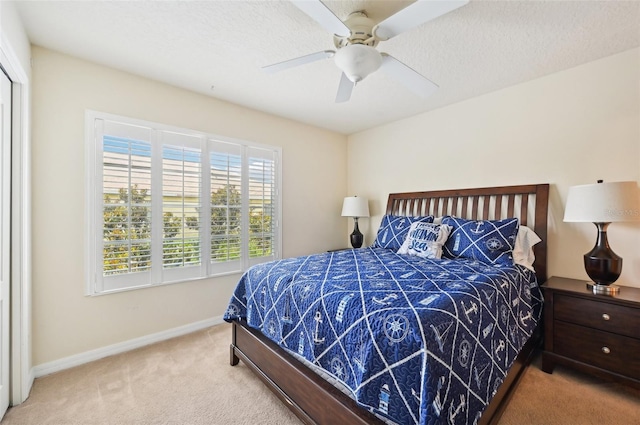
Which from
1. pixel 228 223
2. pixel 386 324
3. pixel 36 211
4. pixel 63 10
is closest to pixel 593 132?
pixel 386 324

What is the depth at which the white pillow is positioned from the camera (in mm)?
2385

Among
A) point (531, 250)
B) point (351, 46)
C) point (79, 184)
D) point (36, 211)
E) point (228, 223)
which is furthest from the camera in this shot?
point (228, 223)

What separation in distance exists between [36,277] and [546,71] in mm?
4607

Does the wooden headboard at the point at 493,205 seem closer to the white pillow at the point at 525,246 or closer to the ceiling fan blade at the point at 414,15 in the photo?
the white pillow at the point at 525,246

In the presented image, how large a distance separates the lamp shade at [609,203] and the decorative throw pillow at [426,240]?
982 millimetres

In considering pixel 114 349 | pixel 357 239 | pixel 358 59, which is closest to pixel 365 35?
pixel 358 59

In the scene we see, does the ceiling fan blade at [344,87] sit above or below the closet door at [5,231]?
above

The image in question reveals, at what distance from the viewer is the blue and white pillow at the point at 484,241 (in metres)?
2.33

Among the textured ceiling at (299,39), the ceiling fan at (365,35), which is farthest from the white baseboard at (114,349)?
the ceiling fan at (365,35)

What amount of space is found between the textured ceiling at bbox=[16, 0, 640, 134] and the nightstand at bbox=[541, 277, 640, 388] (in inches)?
73.5

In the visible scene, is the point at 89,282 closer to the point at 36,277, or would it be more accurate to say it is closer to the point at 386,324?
the point at 36,277

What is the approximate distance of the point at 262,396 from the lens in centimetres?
185

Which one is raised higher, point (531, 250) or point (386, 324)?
point (531, 250)

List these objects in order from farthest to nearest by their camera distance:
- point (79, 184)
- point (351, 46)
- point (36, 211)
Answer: point (79, 184) → point (36, 211) → point (351, 46)
